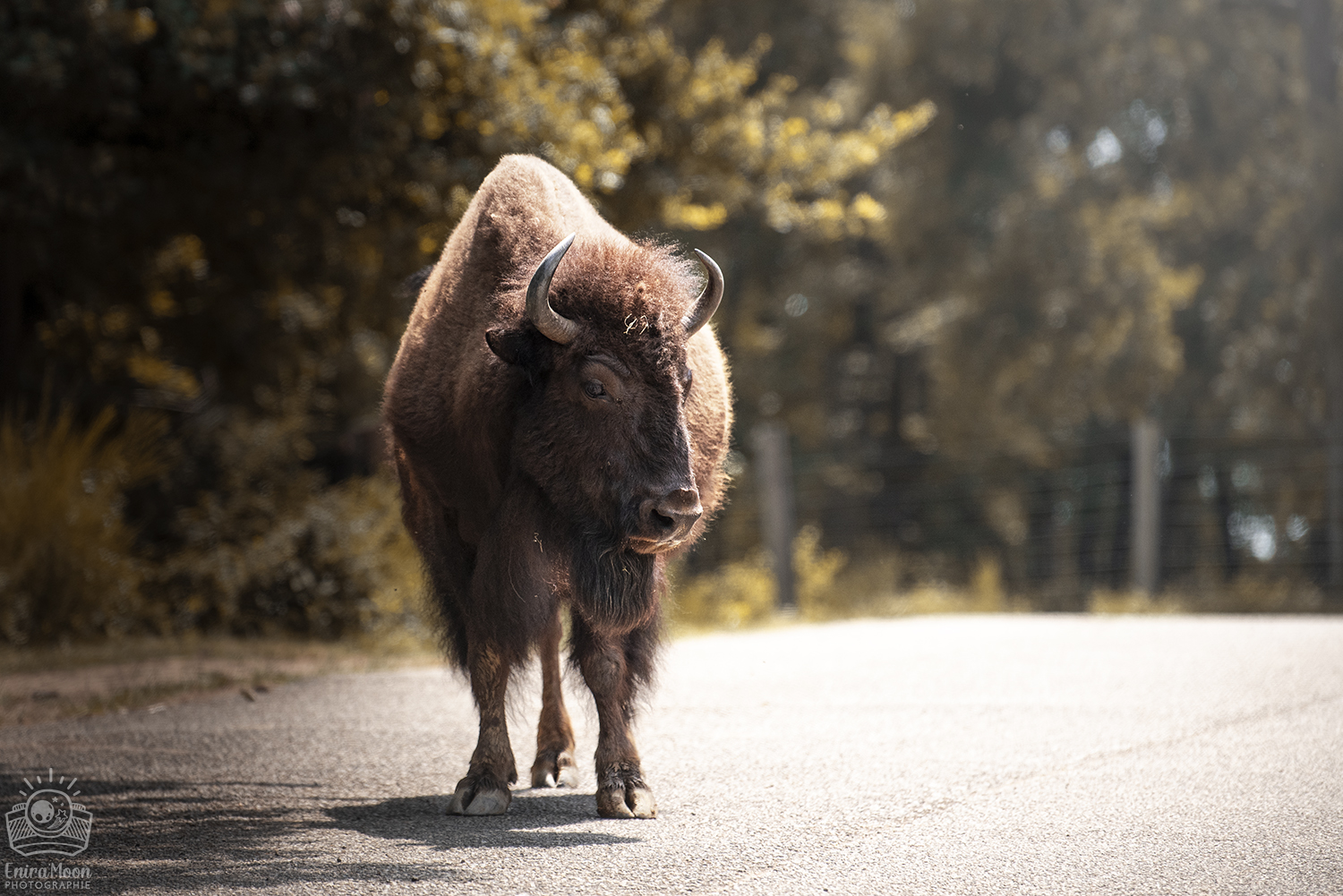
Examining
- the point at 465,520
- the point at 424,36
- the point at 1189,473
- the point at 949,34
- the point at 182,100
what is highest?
the point at 949,34

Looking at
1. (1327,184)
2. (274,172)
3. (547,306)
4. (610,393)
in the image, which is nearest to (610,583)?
(610,393)

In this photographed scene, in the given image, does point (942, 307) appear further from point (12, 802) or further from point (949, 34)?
point (12, 802)

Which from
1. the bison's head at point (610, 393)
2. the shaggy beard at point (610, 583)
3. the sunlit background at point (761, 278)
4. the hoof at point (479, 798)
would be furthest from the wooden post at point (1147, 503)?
the hoof at point (479, 798)

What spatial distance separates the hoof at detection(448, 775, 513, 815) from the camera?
14.7 feet

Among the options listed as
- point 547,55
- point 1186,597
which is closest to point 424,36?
point 547,55

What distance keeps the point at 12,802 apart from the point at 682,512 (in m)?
2.64

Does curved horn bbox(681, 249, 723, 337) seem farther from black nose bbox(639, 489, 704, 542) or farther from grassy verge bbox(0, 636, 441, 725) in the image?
grassy verge bbox(0, 636, 441, 725)

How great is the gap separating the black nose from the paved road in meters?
0.97

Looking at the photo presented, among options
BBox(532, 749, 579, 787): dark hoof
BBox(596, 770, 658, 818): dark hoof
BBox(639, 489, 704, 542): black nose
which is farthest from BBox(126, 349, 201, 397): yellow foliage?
BBox(639, 489, 704, 542): black nose

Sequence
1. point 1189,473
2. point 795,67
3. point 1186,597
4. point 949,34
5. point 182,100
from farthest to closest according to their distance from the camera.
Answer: point 795,67, point 949,34, point 1189,473, point 1186,597, point 182,100

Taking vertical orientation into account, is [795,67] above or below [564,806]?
above

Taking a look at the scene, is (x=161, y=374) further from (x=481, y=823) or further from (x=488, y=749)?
(x=481, y=823)

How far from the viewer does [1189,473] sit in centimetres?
1909

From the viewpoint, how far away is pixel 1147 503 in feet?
43.5
